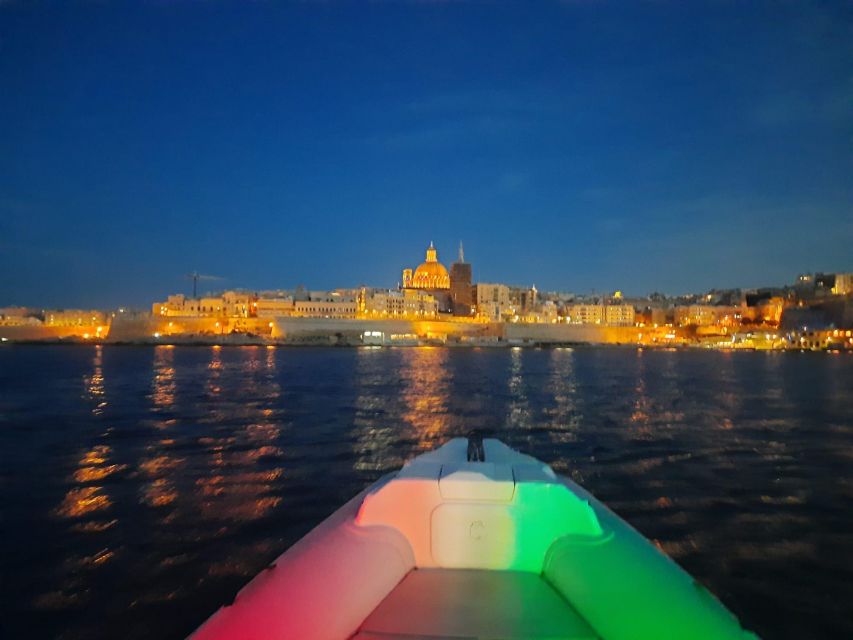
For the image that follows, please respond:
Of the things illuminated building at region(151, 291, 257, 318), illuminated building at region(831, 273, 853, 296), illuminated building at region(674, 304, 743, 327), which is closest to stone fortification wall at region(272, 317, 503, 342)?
illuminated building at region(151, 291, 257, 318)

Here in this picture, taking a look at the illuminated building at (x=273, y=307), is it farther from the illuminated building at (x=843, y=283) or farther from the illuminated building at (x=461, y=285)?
the illuminated building at (x=843, y=283)

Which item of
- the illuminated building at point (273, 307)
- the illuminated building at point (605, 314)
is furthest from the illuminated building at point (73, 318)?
the illuminated building at point (605, 314)

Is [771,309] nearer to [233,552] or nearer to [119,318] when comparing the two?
[119,318]

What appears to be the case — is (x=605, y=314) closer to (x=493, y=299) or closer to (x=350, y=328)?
(x=493, y=299)

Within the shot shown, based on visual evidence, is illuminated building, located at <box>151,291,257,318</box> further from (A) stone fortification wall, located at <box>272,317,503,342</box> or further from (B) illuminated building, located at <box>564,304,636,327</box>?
(B) illuminated building, located at <box>564,304,636,327</box>

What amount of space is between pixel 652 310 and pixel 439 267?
37705 millimetres

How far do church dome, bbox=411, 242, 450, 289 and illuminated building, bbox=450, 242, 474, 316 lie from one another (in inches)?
47.9

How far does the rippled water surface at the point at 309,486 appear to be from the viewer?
4.02 meters

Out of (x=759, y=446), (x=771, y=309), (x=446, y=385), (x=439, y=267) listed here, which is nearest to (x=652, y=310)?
(x=771, y=309)

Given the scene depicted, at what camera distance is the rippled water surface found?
402cm

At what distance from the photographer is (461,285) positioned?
107 meters

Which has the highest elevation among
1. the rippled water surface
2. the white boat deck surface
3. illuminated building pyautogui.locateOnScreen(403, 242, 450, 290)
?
illuminated building pyautogui.locateOnScreen(403, 242, 450, 290)

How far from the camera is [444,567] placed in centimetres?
233

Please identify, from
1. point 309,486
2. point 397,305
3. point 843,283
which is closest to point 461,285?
point 397,305
